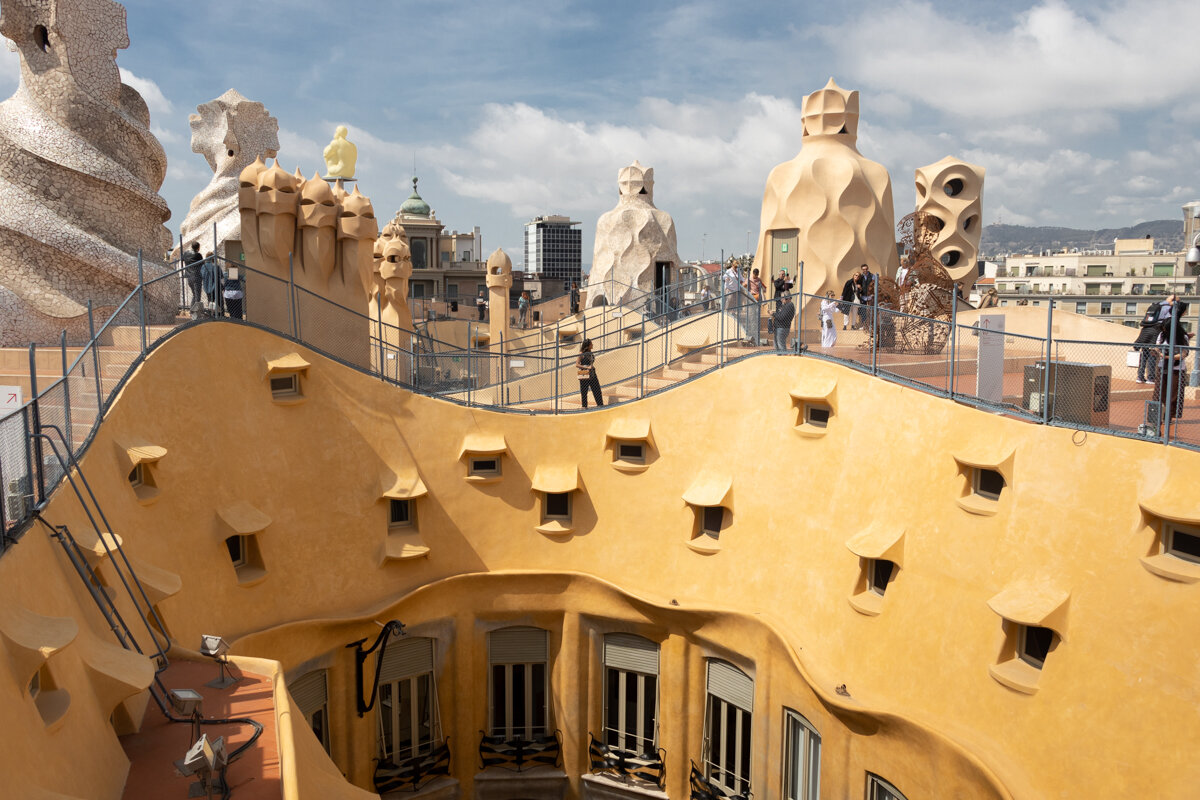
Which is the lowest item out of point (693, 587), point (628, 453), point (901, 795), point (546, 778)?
point (546, 778)

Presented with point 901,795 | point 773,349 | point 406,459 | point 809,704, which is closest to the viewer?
point 901,795

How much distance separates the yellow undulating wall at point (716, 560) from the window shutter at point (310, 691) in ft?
0.70

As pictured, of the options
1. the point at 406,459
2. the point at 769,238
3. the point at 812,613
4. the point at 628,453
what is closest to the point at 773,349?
the point at 628,453

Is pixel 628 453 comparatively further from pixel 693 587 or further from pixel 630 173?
pixel 630 173

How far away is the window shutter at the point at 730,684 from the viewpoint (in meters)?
15.3

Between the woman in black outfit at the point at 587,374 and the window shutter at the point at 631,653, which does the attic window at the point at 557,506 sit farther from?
the window shutter at the point at 631,653

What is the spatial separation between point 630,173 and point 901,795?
38.1 meters

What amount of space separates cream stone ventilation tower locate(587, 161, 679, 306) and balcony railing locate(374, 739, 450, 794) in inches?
1149

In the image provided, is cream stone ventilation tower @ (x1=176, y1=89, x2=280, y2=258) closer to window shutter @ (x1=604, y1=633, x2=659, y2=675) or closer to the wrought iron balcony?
window shutter @ (x1=604, y1=633, x2=659, y2=675)

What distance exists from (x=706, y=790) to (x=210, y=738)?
10.2 m

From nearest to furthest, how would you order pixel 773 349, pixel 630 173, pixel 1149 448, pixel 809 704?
pixel 1149 448
pixel 809 704
pixel 773 349
pixel 630 173

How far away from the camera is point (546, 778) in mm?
17281

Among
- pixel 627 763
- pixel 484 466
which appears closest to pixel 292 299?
pixel 484 466

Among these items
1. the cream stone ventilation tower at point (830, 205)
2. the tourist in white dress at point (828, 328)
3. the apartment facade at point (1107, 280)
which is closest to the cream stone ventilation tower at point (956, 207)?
the cream stone ventilation tower at point (830, 205)
